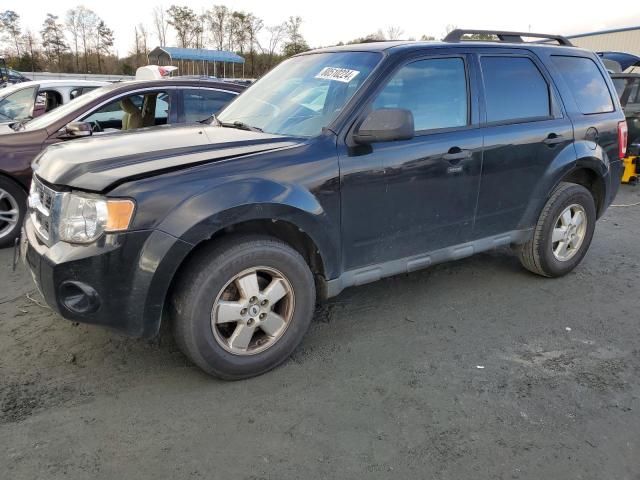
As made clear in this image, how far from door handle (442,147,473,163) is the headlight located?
81.4 inches

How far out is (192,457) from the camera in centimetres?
232

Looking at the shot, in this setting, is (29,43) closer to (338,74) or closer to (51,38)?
(51,38)

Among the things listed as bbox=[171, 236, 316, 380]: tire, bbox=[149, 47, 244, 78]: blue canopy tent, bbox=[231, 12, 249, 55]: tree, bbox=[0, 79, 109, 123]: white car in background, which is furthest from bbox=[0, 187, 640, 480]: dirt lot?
bbox=[231, 12, 249, 55]: tree

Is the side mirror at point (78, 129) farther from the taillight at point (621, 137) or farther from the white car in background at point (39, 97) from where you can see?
the taillight at point (621, 137)

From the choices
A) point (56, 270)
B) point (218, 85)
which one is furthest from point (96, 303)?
point (218, 85)

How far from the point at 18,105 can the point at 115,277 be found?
235 inches

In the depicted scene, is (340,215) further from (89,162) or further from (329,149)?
(89,162)

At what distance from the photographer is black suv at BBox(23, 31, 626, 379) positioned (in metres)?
2.54

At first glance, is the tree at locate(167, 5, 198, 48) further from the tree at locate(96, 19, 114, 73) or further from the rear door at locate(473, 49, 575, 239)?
the rear door at locate(473, 49, 575, 239)

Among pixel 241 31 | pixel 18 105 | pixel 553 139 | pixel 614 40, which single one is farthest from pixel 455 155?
pixel 241 31

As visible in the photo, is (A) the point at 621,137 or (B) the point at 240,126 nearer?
(B) the point at 240,126

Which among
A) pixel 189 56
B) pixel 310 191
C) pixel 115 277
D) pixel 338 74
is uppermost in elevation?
pixel 189 56

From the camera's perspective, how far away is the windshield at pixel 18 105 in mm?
6992

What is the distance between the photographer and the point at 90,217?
8.18 feet
